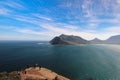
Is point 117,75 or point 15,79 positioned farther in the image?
point 117,75

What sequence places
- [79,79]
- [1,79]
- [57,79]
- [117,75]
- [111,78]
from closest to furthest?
1. [1,79]
2. [57,79]
3. [79,79]
4. [111,78]
5. [117,75]

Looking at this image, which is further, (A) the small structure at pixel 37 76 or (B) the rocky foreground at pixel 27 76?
(A) the small structure at pixel 37 76

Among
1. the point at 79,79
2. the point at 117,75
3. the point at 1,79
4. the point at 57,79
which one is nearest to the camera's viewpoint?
the point at 1,79

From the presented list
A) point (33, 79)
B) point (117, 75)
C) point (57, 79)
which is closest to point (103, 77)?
point (117, 75)

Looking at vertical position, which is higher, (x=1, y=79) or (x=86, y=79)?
(x=1, y=79)

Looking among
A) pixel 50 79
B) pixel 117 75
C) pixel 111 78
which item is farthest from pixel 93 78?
pixel 50 79

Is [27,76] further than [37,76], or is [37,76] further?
[37,76]

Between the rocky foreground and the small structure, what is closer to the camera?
the rocky foreground

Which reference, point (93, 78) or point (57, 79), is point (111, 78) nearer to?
point (93, 78)

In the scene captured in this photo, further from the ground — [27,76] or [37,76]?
[27,76]
